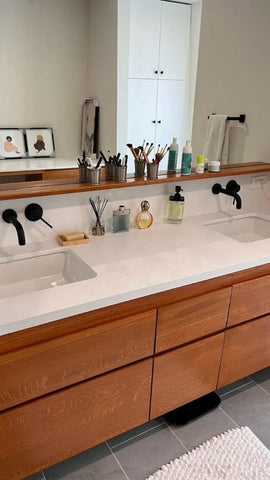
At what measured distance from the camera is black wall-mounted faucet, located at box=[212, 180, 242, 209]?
1.92m

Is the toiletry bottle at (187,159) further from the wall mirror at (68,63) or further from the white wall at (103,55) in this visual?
the white wall at (103,55)

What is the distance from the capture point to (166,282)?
128 centimetres

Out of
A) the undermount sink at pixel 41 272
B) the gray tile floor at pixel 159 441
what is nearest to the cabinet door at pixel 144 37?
the undermount sink at pixel 41 272

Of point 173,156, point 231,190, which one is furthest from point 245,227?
point 173,156

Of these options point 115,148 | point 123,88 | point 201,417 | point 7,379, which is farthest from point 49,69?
point 201,417

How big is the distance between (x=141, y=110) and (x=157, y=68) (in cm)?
18

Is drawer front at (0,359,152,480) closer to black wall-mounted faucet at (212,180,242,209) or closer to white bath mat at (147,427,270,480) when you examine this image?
white bath mat at (147,427,270,480)

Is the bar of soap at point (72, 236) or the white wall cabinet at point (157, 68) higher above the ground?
the white wall cabinet at point (157, 68)

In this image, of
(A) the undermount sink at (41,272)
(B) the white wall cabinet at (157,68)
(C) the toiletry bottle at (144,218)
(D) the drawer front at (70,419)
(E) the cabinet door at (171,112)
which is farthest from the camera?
(C) the toiletry bottle at (144,218)

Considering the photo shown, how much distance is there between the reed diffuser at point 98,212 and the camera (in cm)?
166

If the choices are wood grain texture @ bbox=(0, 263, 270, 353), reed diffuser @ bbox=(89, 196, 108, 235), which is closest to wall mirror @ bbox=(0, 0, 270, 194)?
reed diffuser @ bbox=(89, 196, 108, 235)

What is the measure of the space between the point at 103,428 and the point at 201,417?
58cm

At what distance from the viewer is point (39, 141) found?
1.44 meters

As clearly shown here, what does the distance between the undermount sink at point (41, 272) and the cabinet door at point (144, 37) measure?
30.7 inches
